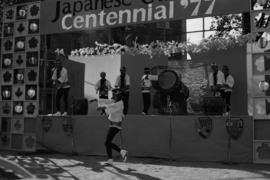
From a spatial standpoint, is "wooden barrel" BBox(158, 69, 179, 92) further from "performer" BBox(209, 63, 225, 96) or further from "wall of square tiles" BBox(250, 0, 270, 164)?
"wall of square tiles" BBox(250, 0, 270, 164)

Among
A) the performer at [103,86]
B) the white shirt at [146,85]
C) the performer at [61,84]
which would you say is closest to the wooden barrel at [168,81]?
the white shirt at [146,85]

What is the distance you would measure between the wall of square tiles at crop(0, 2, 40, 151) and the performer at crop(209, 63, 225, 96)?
17.0 feet

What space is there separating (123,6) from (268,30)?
13.7 feet

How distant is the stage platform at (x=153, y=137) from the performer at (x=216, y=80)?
2.01m

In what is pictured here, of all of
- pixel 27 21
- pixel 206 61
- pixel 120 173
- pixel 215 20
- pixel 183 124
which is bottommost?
pixel 120 173

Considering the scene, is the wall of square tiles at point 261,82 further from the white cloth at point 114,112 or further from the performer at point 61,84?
the performer at point 61,84

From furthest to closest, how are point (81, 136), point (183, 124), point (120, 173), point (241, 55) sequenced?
point (241, 55)
point (81, 136)
point (183, 124)
point (120, 173)

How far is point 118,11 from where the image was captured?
484 inches

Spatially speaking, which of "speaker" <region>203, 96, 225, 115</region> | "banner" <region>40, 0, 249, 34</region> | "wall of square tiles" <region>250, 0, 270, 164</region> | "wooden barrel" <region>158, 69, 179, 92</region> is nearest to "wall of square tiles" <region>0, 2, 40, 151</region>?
"banner" <region>40, 0, 249, 34</region>

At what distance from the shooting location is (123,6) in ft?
40.2

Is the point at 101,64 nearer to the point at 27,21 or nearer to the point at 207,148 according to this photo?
the point at 27,21

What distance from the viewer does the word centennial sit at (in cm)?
1173

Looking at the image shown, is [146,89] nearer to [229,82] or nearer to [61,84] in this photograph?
[229,82]

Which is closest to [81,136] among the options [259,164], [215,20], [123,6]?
[123,6]
